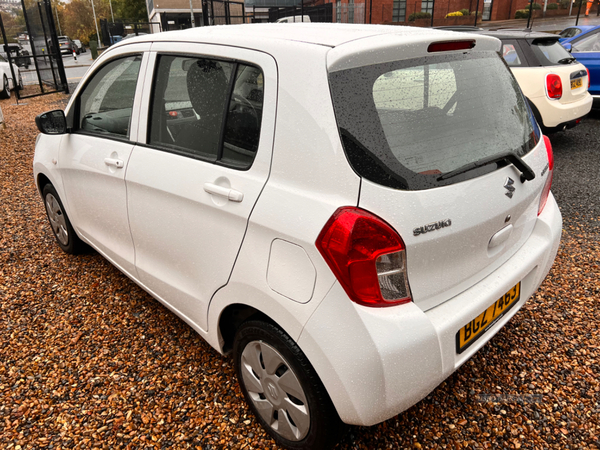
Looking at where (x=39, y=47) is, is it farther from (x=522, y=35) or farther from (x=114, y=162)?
(x=114, y=162)

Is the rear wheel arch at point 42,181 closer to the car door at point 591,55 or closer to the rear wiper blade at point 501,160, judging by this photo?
the rear wiper blade at point 501,160

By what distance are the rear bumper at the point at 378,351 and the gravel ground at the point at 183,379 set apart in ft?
1.95

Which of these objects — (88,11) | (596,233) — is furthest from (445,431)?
(88,11)

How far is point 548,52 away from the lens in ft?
21.8

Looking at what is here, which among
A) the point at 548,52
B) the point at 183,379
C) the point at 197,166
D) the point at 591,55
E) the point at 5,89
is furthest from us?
the point at 5,89

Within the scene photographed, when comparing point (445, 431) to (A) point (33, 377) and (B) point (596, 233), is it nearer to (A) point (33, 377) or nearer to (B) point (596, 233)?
(A) point (33, 377)

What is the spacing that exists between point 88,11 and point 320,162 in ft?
282

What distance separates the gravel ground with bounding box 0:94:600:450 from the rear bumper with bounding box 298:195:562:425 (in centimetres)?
60

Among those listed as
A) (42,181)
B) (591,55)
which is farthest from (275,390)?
(591,55)

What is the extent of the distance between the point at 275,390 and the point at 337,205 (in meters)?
0.94

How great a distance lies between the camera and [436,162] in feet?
5.85

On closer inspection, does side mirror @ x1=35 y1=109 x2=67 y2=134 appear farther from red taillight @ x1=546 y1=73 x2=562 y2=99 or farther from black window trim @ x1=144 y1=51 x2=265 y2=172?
red taillight @ x1=546 y1=73 x2=562 y2=99

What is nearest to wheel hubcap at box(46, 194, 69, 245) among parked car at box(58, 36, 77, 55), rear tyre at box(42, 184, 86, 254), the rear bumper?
rear tyre at box(42, 184, 86, 254)

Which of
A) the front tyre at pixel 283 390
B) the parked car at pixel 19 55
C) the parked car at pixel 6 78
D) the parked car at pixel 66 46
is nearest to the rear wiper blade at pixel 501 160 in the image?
the front tyre at pixel 283 390
